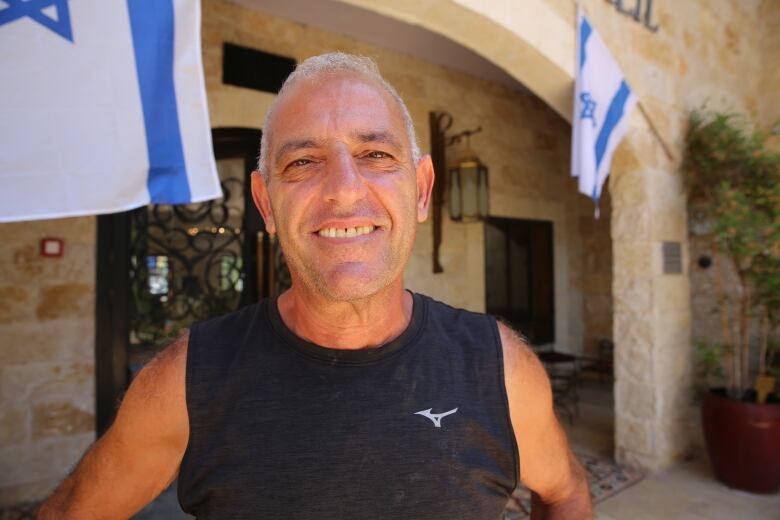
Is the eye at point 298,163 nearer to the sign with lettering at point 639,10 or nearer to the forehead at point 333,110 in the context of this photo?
the forehead at point 333,110

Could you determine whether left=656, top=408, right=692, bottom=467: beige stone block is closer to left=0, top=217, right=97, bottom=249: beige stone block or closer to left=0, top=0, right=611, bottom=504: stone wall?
left=0, top=0, right=611, bottom=504: stone wall

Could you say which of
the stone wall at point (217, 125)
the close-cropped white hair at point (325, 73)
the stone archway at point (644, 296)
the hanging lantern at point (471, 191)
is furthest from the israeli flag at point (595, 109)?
the close-cropped white hair at point (325, 73)

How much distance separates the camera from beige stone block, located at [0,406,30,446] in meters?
2.96

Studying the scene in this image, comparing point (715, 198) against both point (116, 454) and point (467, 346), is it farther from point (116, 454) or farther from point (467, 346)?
point (116, 454)

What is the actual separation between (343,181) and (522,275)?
556cm

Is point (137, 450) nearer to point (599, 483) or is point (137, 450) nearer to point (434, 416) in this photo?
point (434, 416)

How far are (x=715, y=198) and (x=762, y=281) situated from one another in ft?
2.30

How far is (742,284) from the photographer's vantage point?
11.6ft

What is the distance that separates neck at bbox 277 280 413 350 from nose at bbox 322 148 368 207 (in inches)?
8.4

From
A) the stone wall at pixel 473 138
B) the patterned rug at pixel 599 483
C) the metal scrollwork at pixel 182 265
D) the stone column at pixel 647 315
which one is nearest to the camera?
the patterned rug at pixel 599 483

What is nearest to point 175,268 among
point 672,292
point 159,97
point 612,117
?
point 159,97

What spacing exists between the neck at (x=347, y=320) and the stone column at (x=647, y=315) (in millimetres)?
3149

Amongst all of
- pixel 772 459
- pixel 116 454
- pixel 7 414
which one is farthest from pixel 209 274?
pixel 772 459

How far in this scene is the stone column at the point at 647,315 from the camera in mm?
3652
